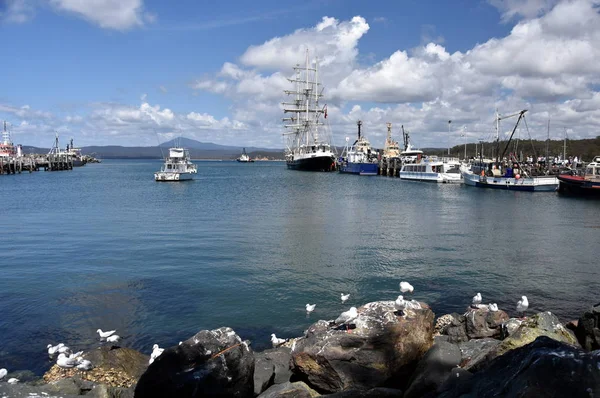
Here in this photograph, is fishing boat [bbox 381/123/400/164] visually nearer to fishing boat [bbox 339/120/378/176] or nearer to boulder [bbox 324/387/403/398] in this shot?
fishing boat [bbox 339/120/378/176]

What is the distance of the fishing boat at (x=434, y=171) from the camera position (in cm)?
8738

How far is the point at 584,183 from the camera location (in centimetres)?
5728

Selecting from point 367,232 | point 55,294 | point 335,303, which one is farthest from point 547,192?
point 55,294

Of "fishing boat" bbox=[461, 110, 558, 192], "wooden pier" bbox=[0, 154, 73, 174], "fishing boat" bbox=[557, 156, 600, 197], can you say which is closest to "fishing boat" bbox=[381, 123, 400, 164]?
"fishing boat" bbox=[461, 110, 558, 192]

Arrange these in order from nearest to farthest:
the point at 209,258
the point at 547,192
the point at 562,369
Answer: the point at 562,369 < the point at 209,258 < the point at 547,192

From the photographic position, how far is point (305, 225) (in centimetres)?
3428

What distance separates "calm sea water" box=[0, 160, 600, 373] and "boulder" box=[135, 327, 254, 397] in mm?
4488

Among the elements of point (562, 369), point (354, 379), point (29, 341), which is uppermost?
point (562, 369)

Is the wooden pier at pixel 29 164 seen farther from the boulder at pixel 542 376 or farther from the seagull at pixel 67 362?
the boulder at pixel 542 376

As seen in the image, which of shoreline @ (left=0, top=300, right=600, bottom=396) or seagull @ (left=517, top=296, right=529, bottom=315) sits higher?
shoreline @ (left=0, top=300, right=600, bottom=396)

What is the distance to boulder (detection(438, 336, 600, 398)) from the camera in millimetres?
4797

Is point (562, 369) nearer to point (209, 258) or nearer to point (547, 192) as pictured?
point (209, 258)

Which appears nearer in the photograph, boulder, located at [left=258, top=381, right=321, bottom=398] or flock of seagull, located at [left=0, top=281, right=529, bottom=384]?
boulder, located at [left=258, top=381, right=321, bottom=398]

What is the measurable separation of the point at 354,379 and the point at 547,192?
214 ft
